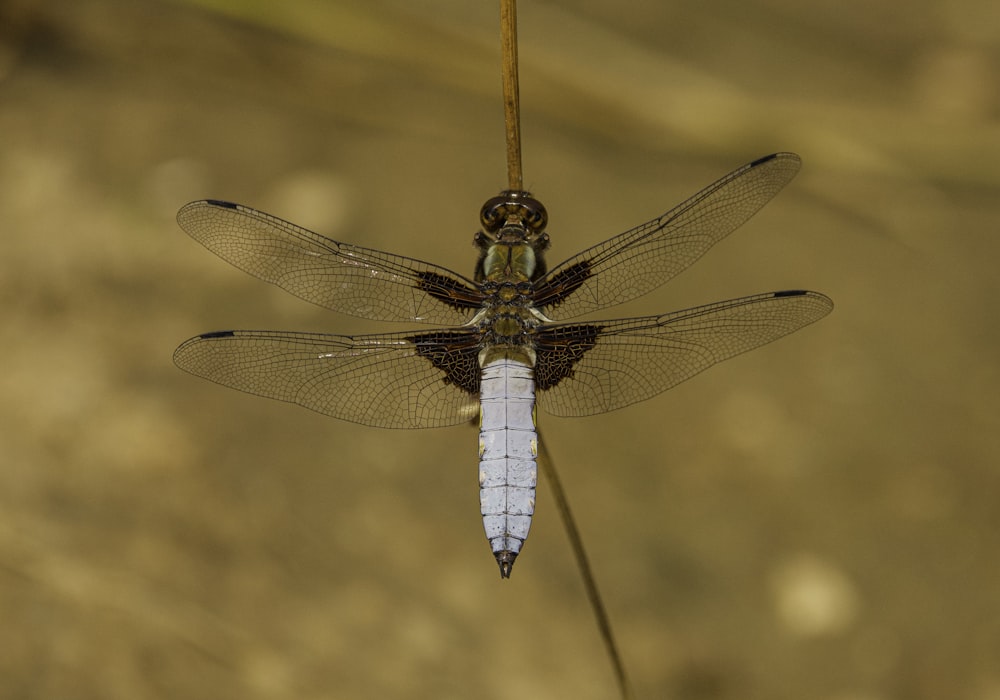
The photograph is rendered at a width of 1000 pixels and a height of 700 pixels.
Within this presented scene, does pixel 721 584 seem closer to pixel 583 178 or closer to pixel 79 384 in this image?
pixel 583 178

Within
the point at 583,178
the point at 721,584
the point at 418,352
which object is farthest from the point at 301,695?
the point at 583,178

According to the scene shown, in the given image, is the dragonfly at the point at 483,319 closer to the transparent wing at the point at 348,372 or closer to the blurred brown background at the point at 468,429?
the transparent wing at the point at 348,372

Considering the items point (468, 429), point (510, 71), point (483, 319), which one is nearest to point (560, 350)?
point (483, 319)

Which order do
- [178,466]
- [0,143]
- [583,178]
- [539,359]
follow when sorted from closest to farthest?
[539,359] < [178,466] < [0,143] < [583,178]

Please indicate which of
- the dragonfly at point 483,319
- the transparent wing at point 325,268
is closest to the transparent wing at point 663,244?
the dragonfly at point 483,319

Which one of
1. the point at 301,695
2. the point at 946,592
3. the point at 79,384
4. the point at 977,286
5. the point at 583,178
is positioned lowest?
the point at 301,695
